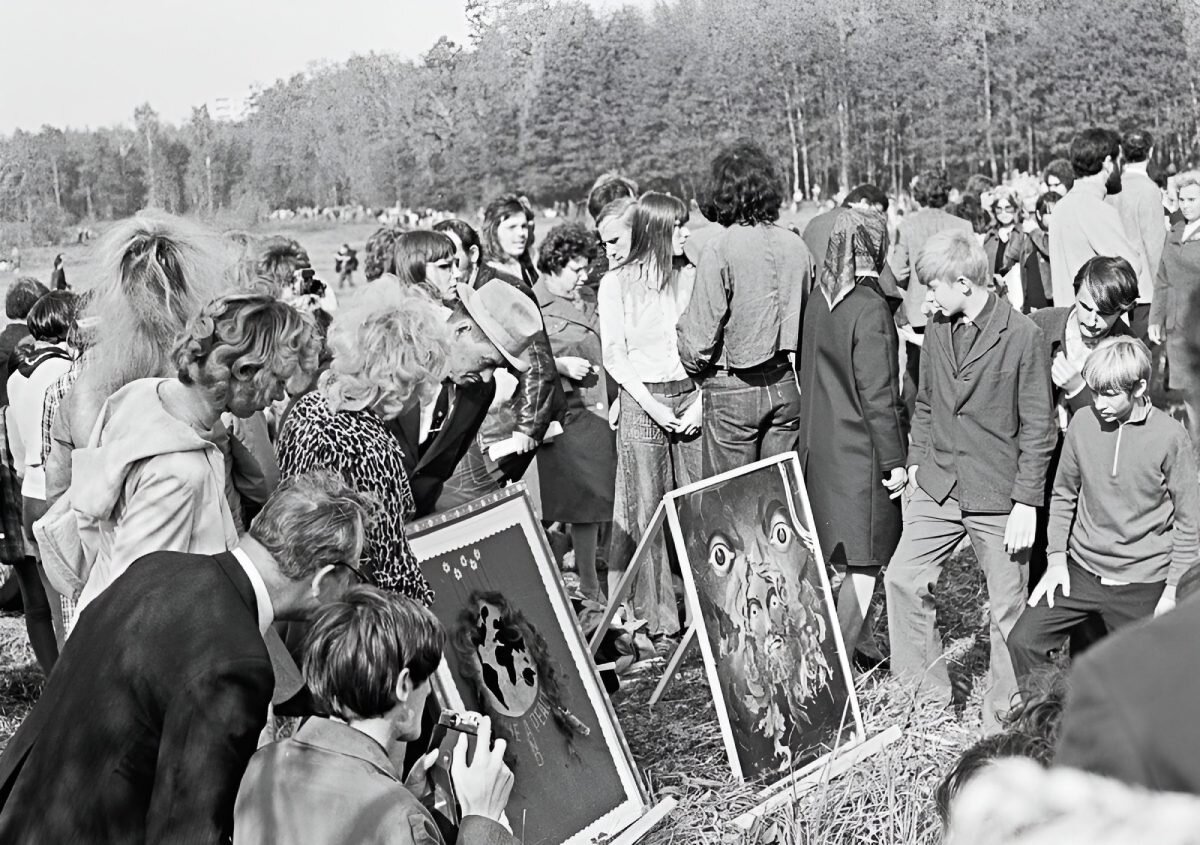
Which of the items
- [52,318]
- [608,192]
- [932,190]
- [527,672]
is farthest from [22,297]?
[932,190]

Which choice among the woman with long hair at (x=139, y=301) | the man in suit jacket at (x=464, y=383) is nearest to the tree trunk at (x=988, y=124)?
the man in suit jacket at (x=464, y=383)

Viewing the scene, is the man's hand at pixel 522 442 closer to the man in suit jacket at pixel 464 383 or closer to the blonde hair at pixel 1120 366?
the man in suit jacket at pixel 464 383

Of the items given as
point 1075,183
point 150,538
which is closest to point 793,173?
point 1075,183

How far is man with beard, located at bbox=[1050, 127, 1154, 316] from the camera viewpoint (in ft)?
23.9

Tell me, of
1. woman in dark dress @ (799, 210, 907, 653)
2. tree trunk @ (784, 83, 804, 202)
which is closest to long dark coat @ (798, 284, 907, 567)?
woman in dark dress @ (799, 210, 907, 653)

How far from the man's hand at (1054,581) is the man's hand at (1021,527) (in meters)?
0.11

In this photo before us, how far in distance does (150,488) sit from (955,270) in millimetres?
2819

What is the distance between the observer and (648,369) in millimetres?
5574

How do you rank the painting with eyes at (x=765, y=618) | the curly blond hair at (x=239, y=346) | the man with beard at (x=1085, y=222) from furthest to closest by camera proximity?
the man with beard at (x=1085, y=222) → the painting with eyes at (x=765, y=618) → the curly blond hair at (x=239, y=346)

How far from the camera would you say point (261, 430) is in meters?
4.43

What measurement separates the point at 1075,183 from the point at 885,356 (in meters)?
3.22

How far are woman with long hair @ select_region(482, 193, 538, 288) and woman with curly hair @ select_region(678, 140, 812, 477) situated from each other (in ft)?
3.38

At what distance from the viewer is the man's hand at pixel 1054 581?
4.37 m

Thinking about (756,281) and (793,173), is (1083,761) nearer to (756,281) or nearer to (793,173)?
(756,281)
